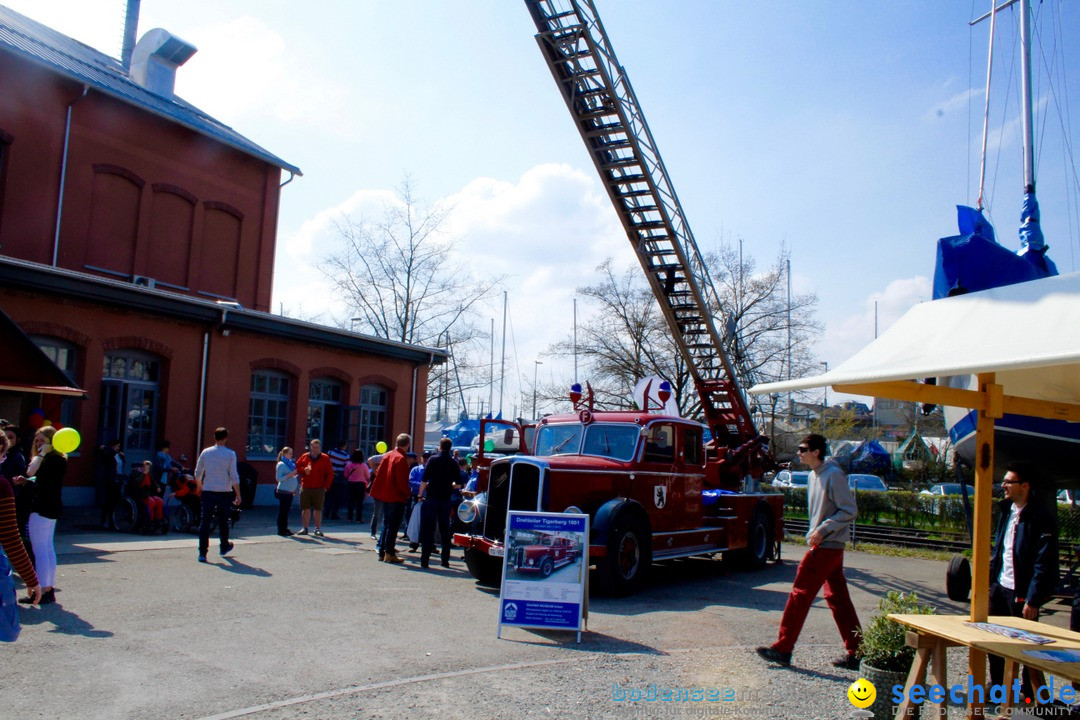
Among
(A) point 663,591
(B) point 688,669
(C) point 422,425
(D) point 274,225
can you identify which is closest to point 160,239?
(D) point 274,225

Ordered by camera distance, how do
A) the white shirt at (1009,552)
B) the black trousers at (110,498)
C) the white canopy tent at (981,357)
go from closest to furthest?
1. the white canopy tent at (981,357)
2. the white shirt at (1009,552)
3. the black trousers at (110,498)

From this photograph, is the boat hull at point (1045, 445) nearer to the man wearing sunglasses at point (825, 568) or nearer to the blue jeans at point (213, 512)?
the man wearing sunglasses at point (825, 568)

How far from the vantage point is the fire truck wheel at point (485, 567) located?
10.5 meters

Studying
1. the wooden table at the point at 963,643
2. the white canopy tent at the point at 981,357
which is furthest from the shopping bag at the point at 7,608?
the wooden table at the point at 963,643

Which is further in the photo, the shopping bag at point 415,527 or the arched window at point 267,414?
the arched window at point 267,414

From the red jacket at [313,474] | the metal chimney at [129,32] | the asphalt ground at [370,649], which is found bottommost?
the asphalt ground at [370,649]

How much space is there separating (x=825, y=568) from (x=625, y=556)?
12.2 ft

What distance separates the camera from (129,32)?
2739 centimetres

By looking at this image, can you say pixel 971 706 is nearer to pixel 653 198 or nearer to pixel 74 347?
pixel 653 198

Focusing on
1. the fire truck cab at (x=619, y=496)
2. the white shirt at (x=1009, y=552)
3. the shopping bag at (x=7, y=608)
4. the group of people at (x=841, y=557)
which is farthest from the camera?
the fire truck cab at (x=619, y=496)

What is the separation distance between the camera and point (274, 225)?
25312 millimetres

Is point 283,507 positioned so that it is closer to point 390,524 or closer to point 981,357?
point 390,524

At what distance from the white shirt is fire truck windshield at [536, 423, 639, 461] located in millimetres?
5453

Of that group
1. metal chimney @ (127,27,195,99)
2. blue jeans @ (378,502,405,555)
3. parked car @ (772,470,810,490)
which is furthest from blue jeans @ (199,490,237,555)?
parked car @ (772,470,810,490)
